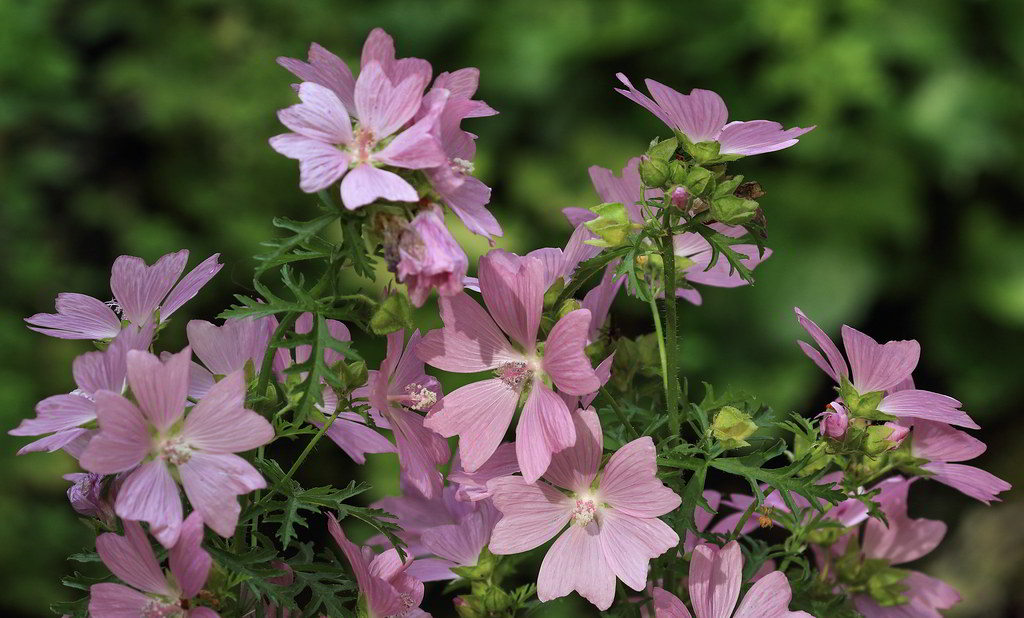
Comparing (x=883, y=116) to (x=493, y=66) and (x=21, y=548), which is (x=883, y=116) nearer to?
(x=493, y=66)

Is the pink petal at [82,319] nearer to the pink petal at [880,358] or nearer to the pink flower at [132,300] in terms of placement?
the pink flower at [132,300]

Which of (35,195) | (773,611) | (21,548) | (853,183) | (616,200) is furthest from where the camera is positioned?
(853,183)

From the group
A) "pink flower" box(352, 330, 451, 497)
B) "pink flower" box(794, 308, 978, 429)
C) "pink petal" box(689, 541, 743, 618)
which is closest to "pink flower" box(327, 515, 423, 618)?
"pink flower" box(352, 330, 451, 497)

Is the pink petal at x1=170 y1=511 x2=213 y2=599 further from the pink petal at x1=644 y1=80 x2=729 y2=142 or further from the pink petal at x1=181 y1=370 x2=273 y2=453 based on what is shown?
the pink petal at x1=644 y1=80 x2=729 y2=142

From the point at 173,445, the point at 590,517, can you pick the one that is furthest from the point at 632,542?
the point at 173,445

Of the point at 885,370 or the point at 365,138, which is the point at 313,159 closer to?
the point at 365,138

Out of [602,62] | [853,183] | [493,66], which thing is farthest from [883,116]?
[493,66]
